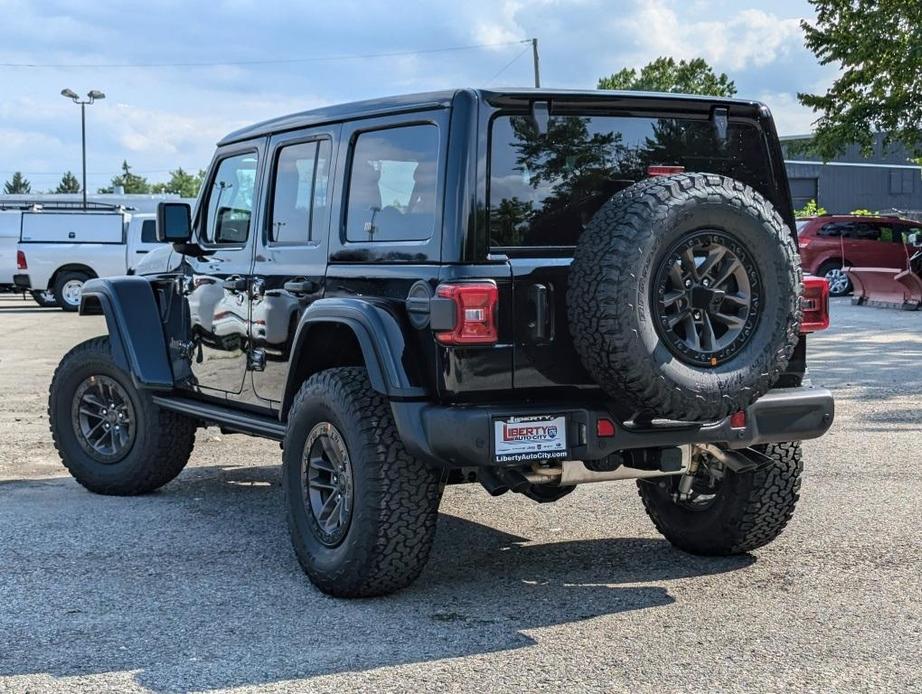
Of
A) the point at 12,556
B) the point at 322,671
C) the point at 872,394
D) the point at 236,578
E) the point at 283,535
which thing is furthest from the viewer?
the point at 872,394

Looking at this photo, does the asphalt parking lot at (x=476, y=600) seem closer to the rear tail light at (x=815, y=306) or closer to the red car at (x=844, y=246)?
the rear tail light at (x=815, y=306)

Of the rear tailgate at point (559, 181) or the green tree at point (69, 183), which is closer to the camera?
the rear tailgate at point (559, 181)

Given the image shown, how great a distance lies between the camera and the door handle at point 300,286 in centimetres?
534

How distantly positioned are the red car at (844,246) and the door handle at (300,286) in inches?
834

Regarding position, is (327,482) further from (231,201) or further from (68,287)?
(68,287)

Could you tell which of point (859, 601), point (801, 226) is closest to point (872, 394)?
point (859, 601)

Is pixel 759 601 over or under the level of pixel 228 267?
under

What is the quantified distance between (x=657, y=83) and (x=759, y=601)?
155ft

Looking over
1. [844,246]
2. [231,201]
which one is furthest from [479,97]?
[844,246]

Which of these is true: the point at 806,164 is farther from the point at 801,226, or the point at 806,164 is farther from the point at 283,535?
the point at 283,535

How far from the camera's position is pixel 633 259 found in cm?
427

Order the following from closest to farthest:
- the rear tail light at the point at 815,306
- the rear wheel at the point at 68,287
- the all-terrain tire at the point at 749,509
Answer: the rear tail light at the point at 815,306, the all-terrain tire at the point at 749,509, the rear wheel at the point at 68,287

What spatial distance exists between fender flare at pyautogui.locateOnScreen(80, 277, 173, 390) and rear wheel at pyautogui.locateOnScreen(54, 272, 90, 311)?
19104 millimetres

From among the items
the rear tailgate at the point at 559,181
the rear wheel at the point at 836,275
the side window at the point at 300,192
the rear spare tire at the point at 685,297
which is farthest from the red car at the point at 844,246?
the rear spare tire at the point at 685,297
